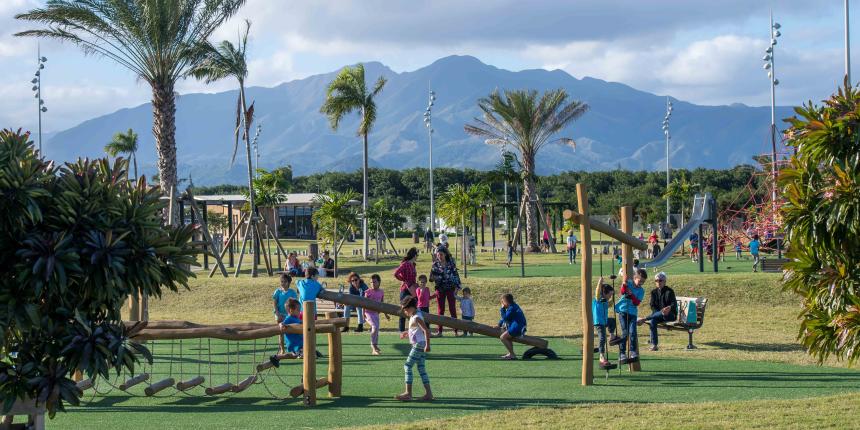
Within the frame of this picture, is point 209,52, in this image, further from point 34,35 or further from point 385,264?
point 385,264

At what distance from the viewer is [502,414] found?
36.6 ft

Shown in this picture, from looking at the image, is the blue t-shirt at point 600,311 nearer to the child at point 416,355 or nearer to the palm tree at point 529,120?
the child at point 416,355

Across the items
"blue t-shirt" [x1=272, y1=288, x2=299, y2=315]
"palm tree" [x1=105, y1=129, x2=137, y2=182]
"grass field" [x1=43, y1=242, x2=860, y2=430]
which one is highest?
"palm tree" [x1=105, y1=129, x2=137, y2=182]

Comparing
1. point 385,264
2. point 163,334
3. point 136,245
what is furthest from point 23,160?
point 385,264

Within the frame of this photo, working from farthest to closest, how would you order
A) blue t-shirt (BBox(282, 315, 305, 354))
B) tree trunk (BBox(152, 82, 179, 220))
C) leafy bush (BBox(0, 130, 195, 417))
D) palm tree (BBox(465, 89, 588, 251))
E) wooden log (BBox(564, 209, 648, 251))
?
palm tree (BBox(465, 89, 588, 251)) < tree trunk (BBox(152, 82, 179, 220)) < blue t-shirt (BBox(282, 315, 305, 354)) < wooden log (BBox(564, 209, 648, 251)) < leafy bush (BBox(0, 130, 195, 417))

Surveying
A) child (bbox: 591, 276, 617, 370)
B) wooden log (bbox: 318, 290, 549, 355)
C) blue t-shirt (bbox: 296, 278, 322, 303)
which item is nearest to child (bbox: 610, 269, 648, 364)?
child (bbox: 591, 276, 617, 370)

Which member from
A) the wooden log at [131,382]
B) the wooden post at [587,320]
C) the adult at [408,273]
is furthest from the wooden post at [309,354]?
Result: the adult at [408,273]

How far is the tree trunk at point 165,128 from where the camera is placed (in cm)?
2703

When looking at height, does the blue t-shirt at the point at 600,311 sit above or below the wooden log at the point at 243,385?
above

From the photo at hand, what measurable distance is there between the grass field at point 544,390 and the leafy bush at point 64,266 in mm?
4073

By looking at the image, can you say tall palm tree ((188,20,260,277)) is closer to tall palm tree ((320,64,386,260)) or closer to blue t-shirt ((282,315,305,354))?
tall palm tree ((320,64,386,260))

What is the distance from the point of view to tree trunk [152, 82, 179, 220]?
27031 mm

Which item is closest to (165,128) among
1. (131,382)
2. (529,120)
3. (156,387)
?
(131,382)

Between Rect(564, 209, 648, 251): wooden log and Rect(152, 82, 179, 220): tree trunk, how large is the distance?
1568 centimetres
